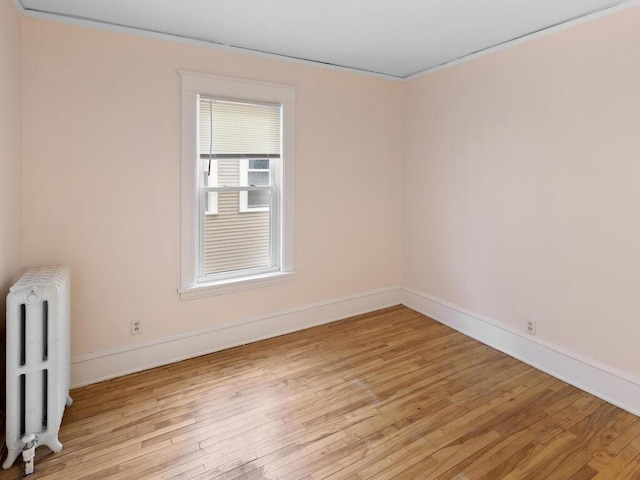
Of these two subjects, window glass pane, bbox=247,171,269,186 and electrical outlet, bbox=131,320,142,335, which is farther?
window glass pane, bbox=247,171,269,186

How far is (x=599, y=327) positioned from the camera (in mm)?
2674

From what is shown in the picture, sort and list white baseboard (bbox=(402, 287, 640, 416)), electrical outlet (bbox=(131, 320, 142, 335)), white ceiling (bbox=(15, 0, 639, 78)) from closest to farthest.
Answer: white ceiling (bbox=(15, 0, 639, 78)) < white baseboard (bbox=(402, 287, 640, 416)) < electrical outlet (bbox=(131, 320, 142, 335))

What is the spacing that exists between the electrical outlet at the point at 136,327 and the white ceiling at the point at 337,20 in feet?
7.19

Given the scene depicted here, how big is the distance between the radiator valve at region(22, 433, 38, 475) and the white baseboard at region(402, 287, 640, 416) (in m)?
3.38

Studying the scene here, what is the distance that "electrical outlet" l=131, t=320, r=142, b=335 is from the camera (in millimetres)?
2963

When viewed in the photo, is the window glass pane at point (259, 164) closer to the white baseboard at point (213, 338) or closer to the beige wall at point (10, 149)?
the white baseboard at point (213, 338)

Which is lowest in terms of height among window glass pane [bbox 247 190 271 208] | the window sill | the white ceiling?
the window sill

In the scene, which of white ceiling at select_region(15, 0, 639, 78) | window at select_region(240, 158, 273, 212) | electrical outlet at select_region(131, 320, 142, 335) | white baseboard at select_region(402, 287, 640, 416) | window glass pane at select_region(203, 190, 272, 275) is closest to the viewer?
white ceiling at select_region(15, 0, 639, 78)

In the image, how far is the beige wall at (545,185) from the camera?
250cm

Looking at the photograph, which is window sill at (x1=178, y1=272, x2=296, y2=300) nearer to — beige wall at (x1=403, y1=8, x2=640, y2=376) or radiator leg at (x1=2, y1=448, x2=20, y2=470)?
radiator leg at (x1=2, y1=448, x2=20, y2=470)

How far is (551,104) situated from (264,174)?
242cm

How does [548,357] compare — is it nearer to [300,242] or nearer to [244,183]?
[300,242]

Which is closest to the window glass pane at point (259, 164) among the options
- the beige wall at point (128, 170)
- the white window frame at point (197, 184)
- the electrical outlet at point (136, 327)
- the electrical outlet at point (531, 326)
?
the white window frame at point (197, 184)

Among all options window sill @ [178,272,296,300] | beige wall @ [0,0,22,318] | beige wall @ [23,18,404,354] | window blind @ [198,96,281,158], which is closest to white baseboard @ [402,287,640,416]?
beige wall @ [23,18,404,354]
